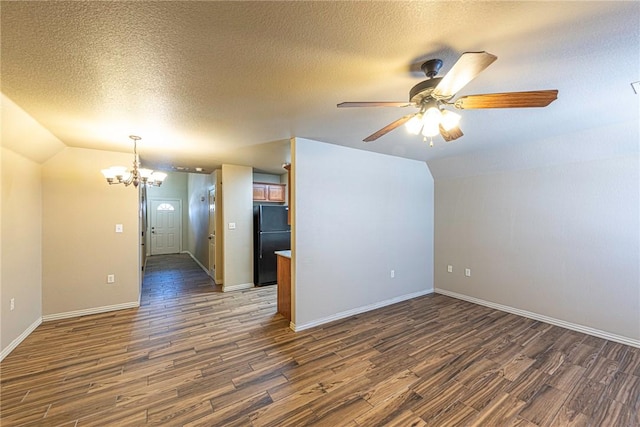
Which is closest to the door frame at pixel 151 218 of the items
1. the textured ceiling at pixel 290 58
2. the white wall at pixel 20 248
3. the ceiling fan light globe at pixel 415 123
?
the white wall at pixel 20 248

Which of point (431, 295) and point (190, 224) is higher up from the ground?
point (190, 224)

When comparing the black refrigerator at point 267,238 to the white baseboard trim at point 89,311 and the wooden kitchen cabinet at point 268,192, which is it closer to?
the wooden kitchen cabinet at point 268,192

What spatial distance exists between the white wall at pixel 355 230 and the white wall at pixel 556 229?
22.9 inches

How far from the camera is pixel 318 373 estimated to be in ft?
7.56

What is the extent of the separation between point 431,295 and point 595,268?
2.12 meters

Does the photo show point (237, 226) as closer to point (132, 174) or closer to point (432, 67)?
point (132, 174)

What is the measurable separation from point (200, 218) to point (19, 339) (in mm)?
4511

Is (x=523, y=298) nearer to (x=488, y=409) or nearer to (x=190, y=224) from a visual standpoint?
(x=488, y=409)

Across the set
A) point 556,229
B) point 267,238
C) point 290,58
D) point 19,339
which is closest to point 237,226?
point 267,238

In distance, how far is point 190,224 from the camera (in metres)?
8.84

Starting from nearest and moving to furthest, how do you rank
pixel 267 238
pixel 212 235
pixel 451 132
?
pixel 451 132 → pixel 267 238 → pixel 212 235

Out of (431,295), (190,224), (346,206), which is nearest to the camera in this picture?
(346,206)

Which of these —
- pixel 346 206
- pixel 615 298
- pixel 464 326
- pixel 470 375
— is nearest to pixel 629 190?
pixel 615 298

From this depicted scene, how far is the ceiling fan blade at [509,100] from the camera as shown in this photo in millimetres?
1377
